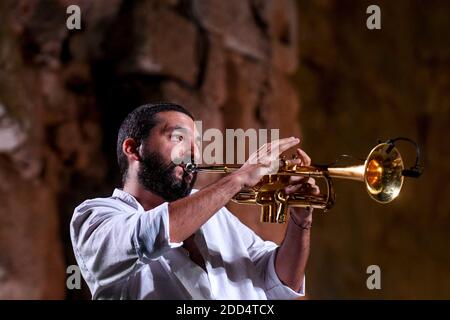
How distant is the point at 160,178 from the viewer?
2.23 m

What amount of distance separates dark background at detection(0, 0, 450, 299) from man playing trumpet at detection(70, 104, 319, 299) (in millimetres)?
1577

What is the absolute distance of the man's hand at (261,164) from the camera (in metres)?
1.99

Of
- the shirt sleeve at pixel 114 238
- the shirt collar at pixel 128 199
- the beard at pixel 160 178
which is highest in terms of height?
the beard at pixel 160 178

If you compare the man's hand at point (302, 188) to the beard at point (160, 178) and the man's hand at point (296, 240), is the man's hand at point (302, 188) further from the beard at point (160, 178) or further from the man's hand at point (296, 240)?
the beard at point (160, 178)

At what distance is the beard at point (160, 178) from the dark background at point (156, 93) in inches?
63.6

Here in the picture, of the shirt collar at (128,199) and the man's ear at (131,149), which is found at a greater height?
the man's ear at (131,149)

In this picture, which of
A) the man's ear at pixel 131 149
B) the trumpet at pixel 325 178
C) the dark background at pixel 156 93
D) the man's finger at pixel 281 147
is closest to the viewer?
the man's finger at pixel 281 147

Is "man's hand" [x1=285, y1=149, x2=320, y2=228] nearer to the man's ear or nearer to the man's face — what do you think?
the man's face

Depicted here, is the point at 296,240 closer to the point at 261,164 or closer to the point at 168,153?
the point at 261,164

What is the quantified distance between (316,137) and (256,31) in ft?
4.13

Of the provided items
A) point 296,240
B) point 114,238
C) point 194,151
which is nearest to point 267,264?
point 296,240

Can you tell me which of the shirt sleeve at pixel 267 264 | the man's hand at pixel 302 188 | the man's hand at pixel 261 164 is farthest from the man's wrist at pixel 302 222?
the man's hand at pixel 261 164

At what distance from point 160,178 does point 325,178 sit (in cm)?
53

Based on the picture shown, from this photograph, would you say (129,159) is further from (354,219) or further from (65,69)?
(354,219)
